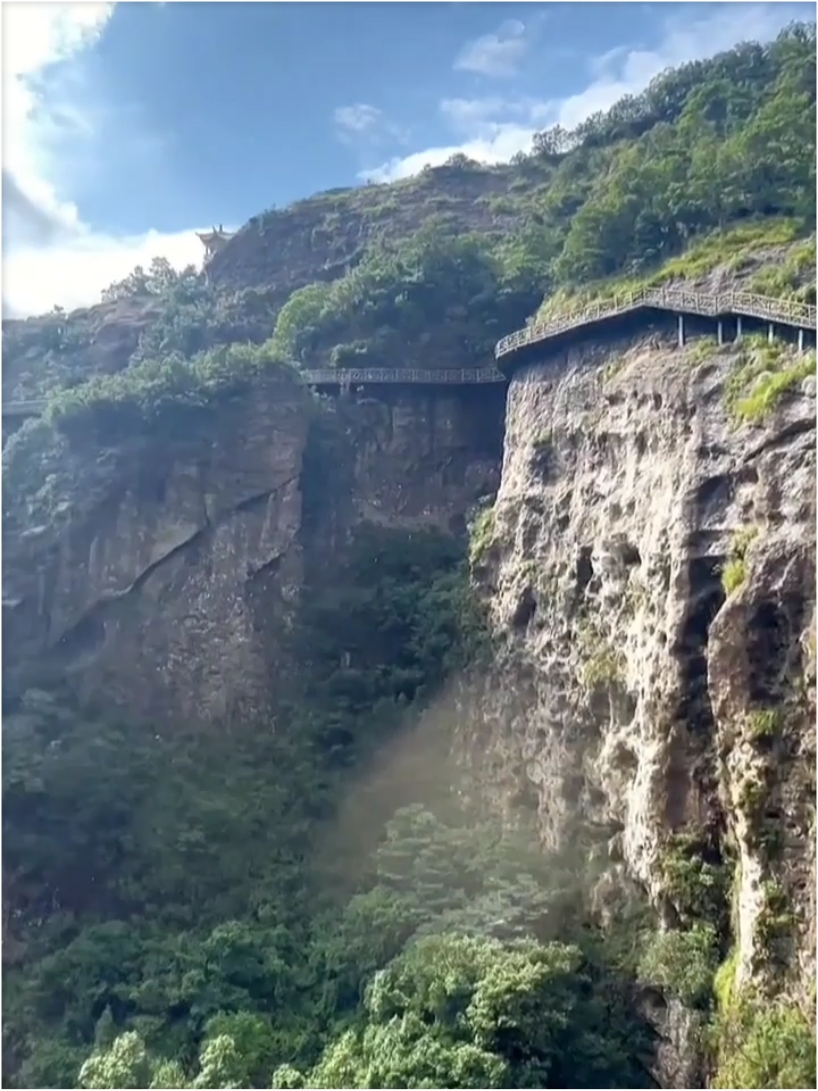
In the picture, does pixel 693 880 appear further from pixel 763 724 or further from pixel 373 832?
pixel 373 832

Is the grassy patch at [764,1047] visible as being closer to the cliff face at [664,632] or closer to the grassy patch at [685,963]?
the cliff face at [664,632]

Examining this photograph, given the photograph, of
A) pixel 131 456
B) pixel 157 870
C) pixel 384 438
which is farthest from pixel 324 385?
pixel 157 870

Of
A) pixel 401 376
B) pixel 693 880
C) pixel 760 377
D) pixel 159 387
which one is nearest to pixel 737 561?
pixel 760 377

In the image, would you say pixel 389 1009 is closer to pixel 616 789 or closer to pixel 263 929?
pixel 263 929

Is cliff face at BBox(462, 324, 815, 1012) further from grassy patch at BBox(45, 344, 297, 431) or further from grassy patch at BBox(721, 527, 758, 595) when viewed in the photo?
grassy patch at BBox(45, 344, 297, 431)

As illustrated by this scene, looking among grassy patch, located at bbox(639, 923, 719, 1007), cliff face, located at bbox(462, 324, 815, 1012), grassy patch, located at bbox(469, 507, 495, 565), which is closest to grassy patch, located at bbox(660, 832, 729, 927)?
cliff face, located at bbox(462, 324, 815, 1012)

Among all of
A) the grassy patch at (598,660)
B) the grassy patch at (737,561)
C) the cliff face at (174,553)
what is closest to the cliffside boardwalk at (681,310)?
the grassy patch at (737,561)

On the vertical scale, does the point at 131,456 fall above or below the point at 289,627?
above
